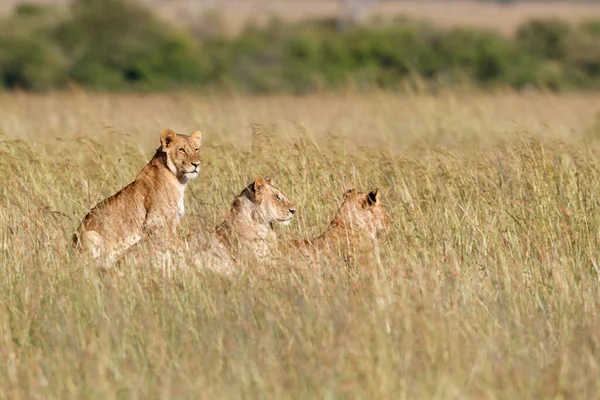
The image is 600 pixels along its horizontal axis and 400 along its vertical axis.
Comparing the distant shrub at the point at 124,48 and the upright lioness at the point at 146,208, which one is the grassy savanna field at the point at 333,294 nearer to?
the upright lioness at the point at 146,208

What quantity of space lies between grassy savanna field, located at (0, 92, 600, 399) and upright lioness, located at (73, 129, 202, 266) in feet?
0.80

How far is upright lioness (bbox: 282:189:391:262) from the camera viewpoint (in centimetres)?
711

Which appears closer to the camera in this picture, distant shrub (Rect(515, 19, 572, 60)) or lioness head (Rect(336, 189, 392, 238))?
lioness head (Rect(336, 189, 392, 238))

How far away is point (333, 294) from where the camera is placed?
592cm

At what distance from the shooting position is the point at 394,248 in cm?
723

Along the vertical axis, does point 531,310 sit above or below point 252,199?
A: below

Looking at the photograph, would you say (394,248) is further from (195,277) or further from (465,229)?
(195,277)

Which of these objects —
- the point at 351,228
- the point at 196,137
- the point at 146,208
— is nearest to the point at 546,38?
the point at 196,137

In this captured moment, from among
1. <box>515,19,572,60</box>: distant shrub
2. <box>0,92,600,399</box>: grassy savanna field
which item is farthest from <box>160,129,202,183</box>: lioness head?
<box>515,19,572,60</box>: distant shrub

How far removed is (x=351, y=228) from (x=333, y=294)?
4.98 feet

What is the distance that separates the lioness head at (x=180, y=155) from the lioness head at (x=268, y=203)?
0.63 m

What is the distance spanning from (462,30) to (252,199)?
2638 cm

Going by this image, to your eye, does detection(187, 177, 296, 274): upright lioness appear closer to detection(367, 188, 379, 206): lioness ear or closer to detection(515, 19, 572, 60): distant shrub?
detection(367, 188, 379, 206): lioness ear

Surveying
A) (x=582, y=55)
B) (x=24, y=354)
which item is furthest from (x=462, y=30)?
(x=24, y=354)
